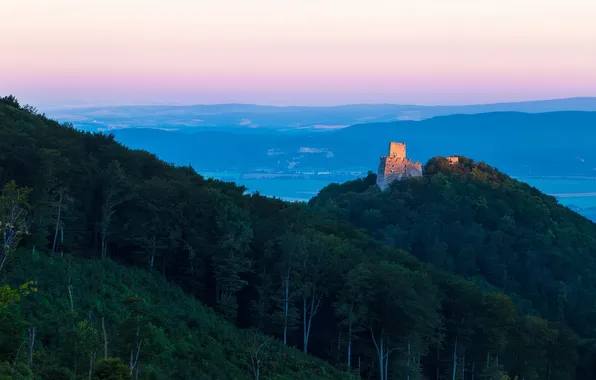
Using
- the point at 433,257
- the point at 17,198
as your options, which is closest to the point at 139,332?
the point at 17,198

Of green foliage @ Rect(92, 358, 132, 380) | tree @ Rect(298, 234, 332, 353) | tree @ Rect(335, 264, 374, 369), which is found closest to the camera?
green foliage @ Rect(92, 358, 132, 380)

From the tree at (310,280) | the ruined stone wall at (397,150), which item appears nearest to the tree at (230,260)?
the tree at (310,280)

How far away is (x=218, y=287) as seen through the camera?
91.4ft

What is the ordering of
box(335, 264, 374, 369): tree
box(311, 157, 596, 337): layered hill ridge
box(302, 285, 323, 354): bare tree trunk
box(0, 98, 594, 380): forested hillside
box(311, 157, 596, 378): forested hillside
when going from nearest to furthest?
1. box(0, 98, 594, 380): forested hillside
2. box(335, 264, 374, 369): tree
3. box(302, 285, 323, 354): bare tree trunk
4. box(311, 157, 596, 378): forested hillside
5. box(311, 157, 596, 337): layered hill ridge

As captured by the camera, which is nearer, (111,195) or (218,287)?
(111,195)

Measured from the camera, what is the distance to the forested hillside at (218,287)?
20156 millimetres

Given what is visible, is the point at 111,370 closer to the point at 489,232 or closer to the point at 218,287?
the point at 218,287

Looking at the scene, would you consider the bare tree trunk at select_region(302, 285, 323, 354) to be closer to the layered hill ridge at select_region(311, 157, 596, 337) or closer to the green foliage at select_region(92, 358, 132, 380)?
the green foliage at select_region(92, 358, 132, 380)

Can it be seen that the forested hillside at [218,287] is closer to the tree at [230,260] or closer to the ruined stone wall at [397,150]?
the tree at [230,260]

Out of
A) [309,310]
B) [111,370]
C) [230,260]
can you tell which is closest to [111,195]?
[230,260]

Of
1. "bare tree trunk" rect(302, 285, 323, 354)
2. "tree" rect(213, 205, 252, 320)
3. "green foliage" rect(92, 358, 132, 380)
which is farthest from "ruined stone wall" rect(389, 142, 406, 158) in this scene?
"green foliage" rect(92, 358, 132, 380)

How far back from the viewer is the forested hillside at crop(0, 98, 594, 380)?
2016 centimetres

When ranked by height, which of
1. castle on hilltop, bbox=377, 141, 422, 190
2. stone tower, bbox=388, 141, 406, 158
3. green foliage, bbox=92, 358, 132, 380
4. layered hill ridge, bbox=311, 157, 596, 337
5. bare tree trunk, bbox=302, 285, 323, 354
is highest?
stone tower, bbox=388, 141, 406, 158

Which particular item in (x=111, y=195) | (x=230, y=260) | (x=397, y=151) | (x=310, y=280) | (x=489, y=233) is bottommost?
(x=310, y=280)
